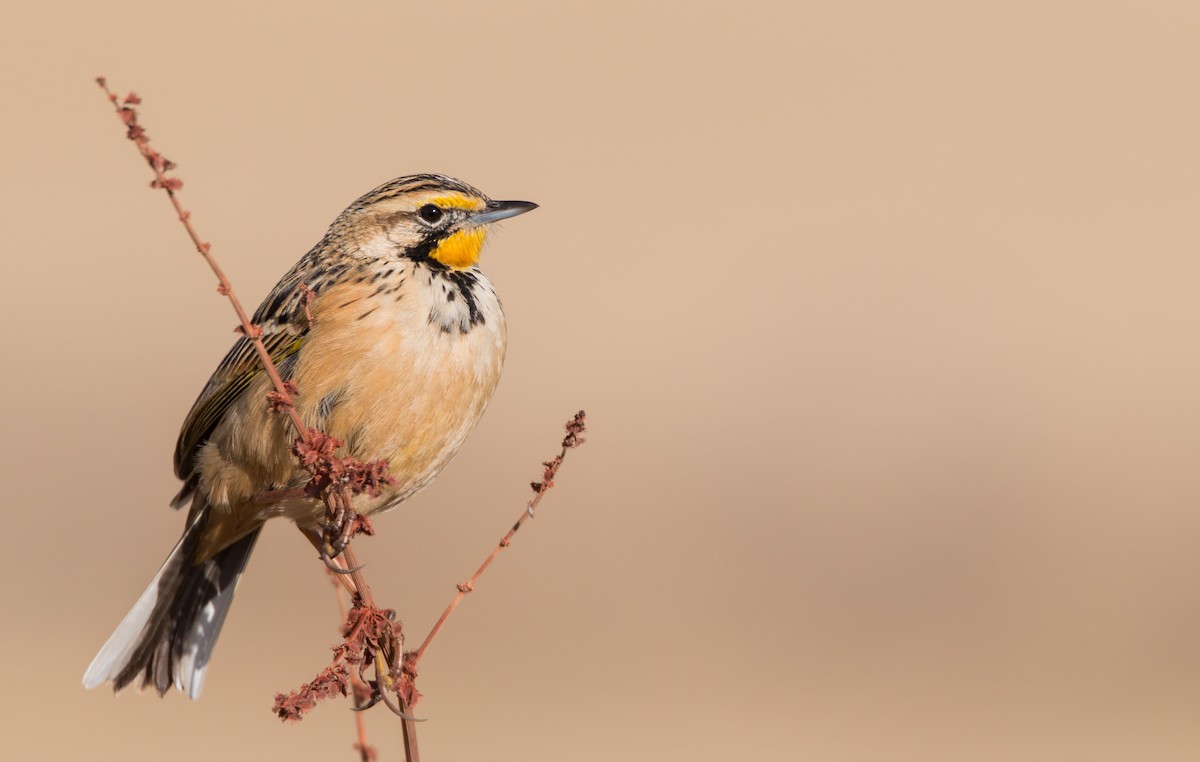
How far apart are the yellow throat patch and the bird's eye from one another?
11 centimetres

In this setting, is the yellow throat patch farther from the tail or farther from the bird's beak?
the tail

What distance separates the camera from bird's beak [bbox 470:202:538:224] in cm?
700

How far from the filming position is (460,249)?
277 inches

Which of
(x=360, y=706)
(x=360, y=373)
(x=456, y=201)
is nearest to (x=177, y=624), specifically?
(x=360, y=373)

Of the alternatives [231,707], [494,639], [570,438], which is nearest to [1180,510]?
[494,639]

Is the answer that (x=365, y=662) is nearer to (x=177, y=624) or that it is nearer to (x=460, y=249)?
(x=460, y=249)

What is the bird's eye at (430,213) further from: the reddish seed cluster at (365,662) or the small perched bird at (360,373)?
the reddish seed cluster at (365,662)

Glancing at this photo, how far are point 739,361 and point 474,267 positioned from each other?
64.2ft

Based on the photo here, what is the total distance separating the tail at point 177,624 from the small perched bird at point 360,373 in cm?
1

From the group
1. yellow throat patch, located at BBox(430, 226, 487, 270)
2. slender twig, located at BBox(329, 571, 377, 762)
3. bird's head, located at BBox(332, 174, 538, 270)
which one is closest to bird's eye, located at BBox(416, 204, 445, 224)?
bird's head, located at BBox(332, 174, 538, 270)

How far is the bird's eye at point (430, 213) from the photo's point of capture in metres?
7.05

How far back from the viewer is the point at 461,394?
6555mm

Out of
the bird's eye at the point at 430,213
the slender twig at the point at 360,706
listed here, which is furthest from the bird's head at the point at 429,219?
the slender twig at the point at 360,706

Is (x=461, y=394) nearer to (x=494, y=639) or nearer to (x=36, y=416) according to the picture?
(x=494, y=639)
